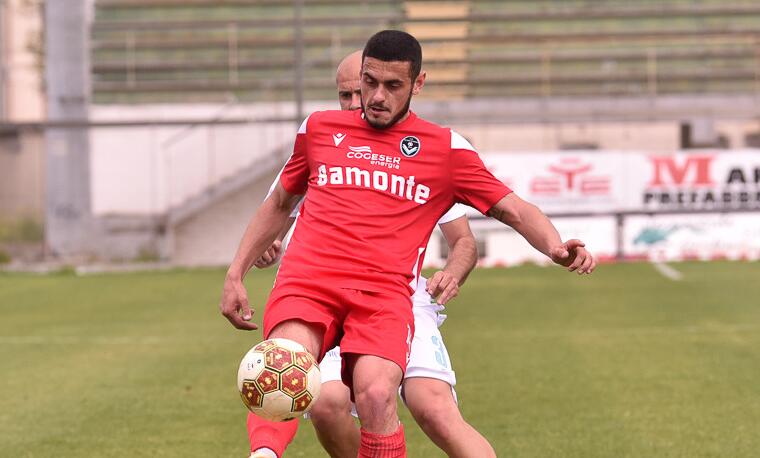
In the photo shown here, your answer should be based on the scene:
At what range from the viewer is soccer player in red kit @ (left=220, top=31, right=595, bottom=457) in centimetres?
502

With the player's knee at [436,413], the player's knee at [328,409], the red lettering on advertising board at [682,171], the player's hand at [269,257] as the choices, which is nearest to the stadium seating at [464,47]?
the red lettering on advertising board at [682,171]

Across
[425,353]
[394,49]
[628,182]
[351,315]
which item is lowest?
[628,182]

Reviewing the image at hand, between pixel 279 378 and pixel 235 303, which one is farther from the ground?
pixel 235 303

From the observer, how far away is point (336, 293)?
509 cm

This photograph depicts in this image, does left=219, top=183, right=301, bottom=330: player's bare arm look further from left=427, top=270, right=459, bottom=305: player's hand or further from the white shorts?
left=427, top=270, right=459, bottom=305: player's hand

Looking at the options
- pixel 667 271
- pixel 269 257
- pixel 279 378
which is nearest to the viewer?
pixel 279 378

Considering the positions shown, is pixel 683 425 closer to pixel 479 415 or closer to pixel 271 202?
pixel 479 415

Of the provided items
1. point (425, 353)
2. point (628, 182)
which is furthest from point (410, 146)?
point (628, 182)

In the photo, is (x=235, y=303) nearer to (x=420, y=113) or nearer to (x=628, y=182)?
(x=628, y=182)

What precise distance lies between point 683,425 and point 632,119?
22.8m

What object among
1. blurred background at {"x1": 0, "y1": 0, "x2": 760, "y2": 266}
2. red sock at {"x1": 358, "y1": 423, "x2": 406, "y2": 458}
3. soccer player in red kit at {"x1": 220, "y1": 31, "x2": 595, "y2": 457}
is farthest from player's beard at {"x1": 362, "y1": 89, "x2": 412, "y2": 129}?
blurred background at {"x1": 0, "y1": 0, "x2": 760, "y2": 266}

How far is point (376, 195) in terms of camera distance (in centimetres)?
524

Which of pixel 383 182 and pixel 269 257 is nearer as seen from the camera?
pixel 383 182

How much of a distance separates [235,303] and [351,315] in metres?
0.47
